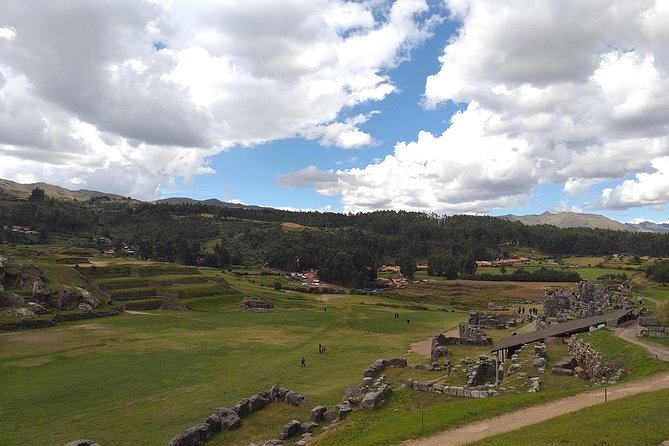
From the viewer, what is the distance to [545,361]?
100 feet

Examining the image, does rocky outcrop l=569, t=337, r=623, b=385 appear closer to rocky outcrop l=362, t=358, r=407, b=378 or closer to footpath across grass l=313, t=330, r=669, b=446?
footpath across grass l=313, t=330, r=669, b=446

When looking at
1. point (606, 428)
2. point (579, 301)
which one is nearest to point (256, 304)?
point (579, 301)

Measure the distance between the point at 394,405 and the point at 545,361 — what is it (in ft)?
42.0

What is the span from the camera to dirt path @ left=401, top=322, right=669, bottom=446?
1727 cm

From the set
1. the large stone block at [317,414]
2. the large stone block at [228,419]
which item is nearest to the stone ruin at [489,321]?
the large stone block at [317,414]

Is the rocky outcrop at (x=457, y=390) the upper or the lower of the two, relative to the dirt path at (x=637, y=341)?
lower

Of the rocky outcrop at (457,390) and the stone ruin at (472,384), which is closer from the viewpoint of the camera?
the rocky outcrop at (457,390)

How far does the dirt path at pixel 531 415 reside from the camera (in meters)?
17.3

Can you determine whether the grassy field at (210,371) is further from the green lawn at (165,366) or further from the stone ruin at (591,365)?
the stone ruin at (591,365)

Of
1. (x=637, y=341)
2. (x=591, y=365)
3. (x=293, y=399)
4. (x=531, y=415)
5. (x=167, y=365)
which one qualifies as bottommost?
(x=167, y=365)

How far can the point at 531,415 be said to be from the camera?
19.0m

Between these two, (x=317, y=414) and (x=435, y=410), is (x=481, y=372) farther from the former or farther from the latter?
(x=317, y=414)

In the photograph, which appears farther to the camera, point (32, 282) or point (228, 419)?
point (32, 282)

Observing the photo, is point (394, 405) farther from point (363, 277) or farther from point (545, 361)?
point (363, 277)
